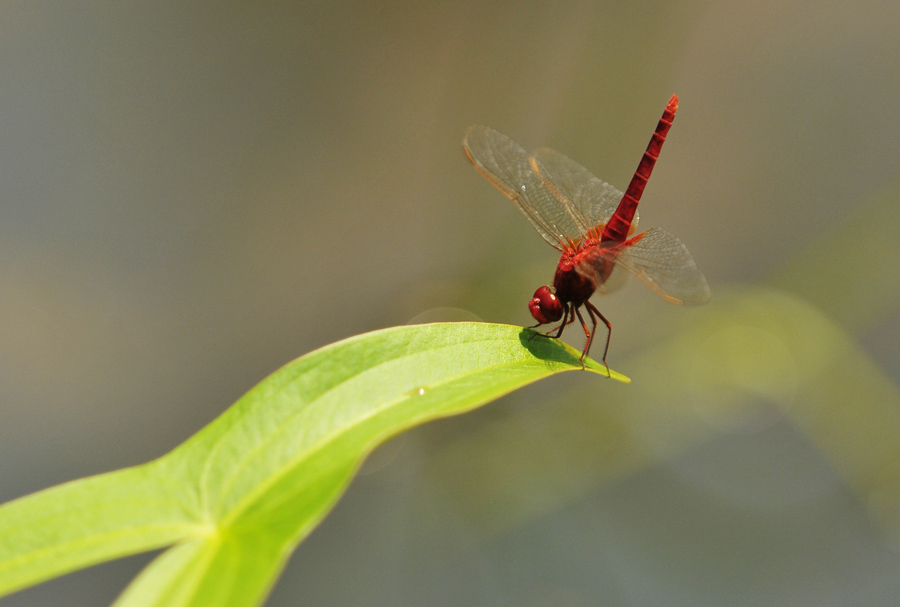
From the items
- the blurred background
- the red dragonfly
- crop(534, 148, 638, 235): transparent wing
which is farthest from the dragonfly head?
the blurred background

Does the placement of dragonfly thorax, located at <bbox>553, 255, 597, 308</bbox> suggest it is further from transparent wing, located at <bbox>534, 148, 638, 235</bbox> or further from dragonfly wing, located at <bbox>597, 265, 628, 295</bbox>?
transparent wing, located at <bbox>534, 148, 638, 235</bbox>

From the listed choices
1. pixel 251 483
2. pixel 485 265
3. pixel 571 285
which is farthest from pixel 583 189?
pixel 251 483

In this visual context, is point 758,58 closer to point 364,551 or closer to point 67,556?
point 364,551

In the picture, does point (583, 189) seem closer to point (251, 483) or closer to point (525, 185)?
point (525, 185)

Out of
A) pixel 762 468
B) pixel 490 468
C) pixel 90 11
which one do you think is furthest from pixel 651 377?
pixel 90 11

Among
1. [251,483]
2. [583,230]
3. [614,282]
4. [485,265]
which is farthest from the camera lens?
[485,265]
